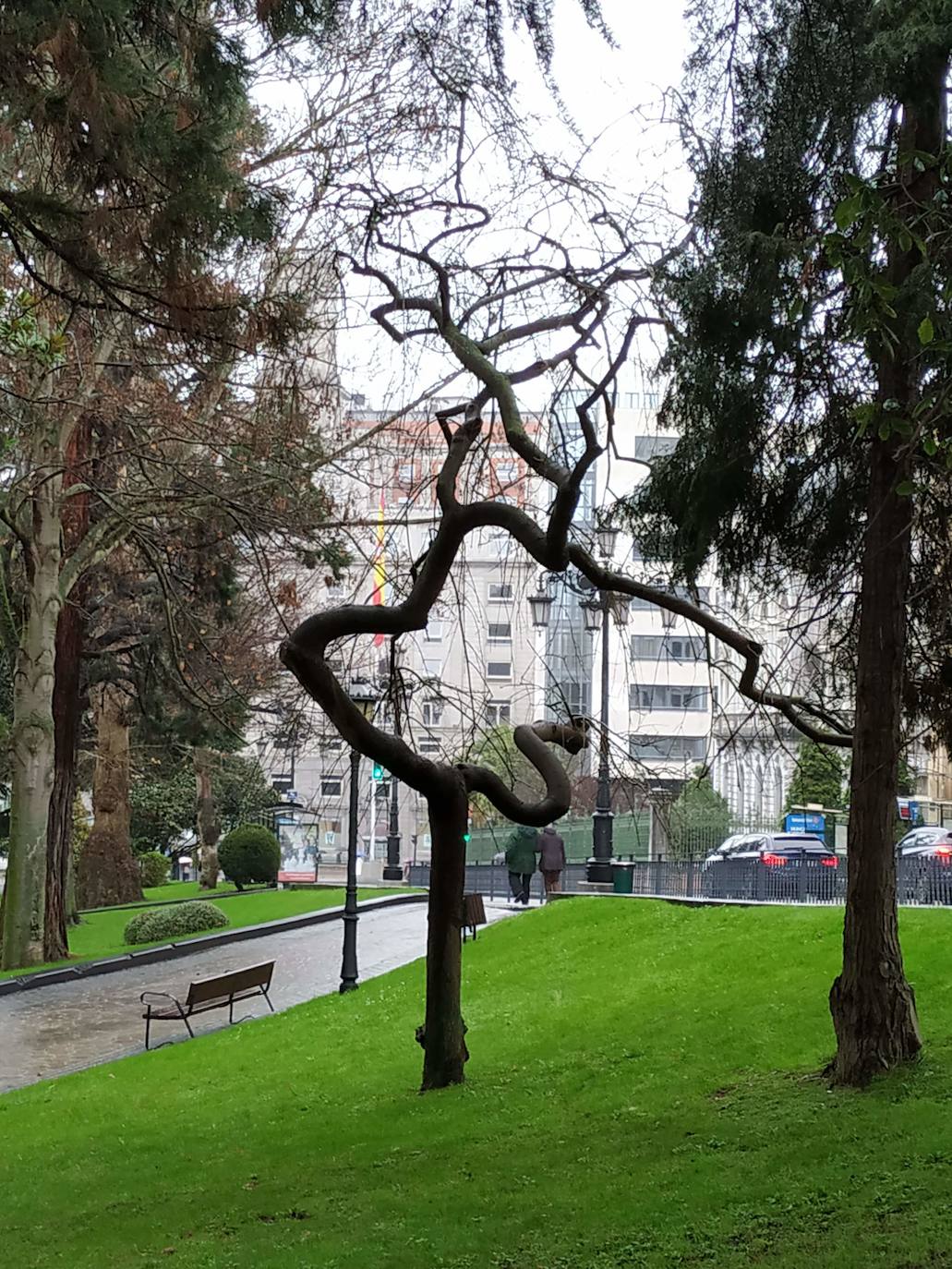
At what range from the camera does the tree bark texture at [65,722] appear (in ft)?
68.7

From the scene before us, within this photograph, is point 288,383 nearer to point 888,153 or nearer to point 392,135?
point 392,135

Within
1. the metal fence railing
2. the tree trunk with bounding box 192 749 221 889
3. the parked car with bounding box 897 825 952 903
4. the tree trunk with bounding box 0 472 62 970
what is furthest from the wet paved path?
the tree trunk with bounding box 192 749 221 889

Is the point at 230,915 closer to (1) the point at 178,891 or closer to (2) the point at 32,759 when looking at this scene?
(2) the point at 32,759

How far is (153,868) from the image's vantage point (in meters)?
43.8

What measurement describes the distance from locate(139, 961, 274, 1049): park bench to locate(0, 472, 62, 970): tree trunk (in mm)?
3976

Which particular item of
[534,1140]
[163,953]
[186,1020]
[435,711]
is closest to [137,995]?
[163,953]

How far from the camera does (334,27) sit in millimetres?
7332

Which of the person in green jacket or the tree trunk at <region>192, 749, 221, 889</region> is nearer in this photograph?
the person in green jacket

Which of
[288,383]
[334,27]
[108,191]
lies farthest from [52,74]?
[288,383]

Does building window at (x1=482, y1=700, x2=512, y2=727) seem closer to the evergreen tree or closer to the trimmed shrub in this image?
the evergreen tree

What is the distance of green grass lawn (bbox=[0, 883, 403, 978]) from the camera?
22.7 m

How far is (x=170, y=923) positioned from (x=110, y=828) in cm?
1028

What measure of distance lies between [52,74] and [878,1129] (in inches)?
286

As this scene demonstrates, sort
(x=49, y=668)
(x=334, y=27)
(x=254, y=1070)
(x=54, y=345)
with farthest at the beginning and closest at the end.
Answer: (x=49, y=668)
(x=254, y=1070)
(x=54, y=345)
(x=334, y=27)
